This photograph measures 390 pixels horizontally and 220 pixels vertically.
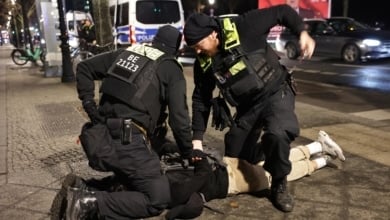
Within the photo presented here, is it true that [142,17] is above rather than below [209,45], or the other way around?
below

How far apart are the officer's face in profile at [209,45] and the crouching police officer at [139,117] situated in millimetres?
188

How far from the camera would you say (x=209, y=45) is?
3.48 meters

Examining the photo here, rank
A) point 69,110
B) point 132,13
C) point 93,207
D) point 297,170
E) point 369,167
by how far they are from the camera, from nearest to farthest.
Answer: point 93,207 → point 297,170 → point 369,167 → point 69,110 → point 132,13

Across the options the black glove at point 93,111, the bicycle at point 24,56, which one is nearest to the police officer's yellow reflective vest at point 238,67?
the black glove at point 93,111

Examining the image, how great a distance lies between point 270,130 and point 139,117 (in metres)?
0.98

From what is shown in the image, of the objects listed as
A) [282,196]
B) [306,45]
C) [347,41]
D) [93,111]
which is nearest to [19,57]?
[347,41]

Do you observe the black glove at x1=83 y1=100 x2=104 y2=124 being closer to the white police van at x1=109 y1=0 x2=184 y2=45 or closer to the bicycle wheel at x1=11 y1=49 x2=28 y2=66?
the white police van at x1=109 y1=0 x2=184 y2=45

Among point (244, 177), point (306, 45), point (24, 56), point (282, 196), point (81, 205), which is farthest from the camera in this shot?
point (24, 56)

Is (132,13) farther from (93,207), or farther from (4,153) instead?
(93,207)

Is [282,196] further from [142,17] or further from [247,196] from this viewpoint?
[142,17]

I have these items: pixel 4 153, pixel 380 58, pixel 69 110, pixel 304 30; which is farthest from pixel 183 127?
pixel 380 58

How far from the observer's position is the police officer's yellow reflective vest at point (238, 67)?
3.50m

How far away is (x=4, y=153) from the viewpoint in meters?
5.59

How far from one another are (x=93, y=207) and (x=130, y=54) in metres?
1.10
